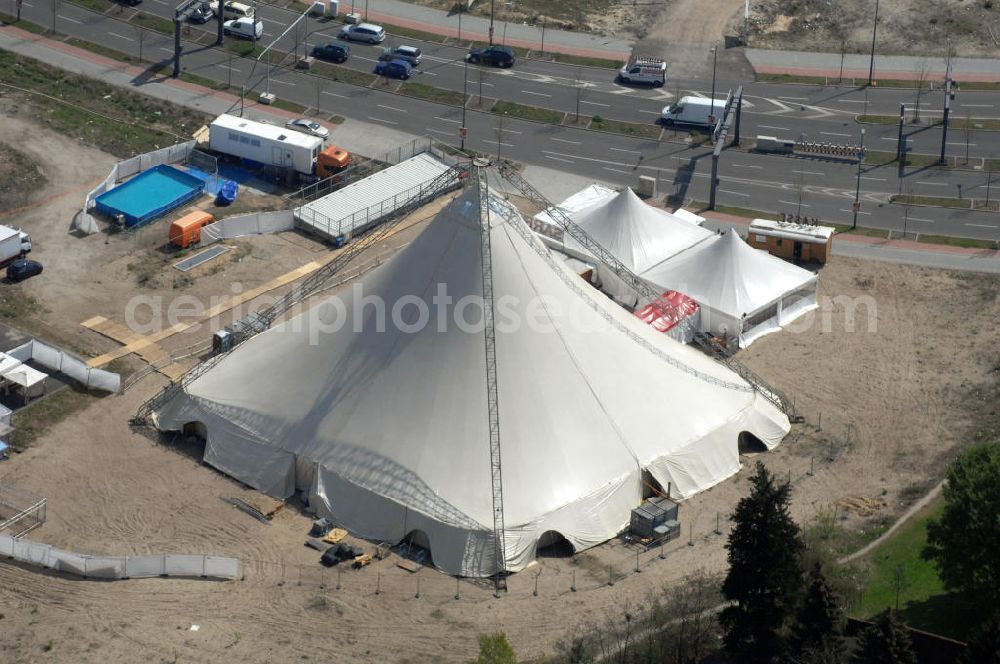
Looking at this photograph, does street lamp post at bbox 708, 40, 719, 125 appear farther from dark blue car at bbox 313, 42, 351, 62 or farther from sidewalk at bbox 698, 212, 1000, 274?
dark blue car at bbox 313, 42, 351, 62

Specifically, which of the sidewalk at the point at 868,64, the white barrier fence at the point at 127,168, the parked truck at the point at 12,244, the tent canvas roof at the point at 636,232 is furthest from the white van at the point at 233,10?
the tent canvas roof at the point at 636,232

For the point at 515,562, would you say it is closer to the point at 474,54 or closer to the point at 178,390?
the point at 178,390

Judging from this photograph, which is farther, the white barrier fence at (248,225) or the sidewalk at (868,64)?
the sidewalk at (868,64)

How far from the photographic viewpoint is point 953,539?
66.2 metres

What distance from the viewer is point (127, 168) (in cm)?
10519

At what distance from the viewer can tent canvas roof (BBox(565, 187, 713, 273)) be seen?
94.9m

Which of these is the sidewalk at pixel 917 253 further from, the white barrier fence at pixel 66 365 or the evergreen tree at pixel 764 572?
the white barrier fence at pixel 66 365

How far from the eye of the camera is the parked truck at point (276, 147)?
10556cm

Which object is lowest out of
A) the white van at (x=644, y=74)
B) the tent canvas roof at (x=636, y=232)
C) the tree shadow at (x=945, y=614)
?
the tree shadow at (x=945, y=614)

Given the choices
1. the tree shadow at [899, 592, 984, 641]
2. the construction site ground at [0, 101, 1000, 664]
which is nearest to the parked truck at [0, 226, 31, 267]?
the construction site ground at [0, 101, 1000, 664]

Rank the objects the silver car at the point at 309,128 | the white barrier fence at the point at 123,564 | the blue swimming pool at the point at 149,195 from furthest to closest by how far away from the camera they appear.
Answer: the silver car at the point at 309,128
the blue swimming pool at the point at 149,195
the white barrier fence at the point at 123,564

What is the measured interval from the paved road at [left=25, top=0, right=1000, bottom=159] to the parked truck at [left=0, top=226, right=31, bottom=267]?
28.8 m

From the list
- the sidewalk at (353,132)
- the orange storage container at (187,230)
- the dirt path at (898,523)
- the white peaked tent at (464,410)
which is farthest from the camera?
the sidewalk at (353,132)

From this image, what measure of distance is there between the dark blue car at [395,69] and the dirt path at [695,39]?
62.5 ft
